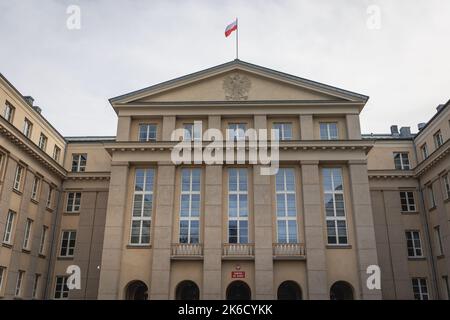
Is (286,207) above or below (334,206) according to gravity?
below

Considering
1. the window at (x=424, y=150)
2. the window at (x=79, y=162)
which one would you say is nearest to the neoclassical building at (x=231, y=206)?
the window at (x=424, y=150)

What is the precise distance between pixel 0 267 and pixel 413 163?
34.6 m

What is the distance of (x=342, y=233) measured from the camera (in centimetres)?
2909

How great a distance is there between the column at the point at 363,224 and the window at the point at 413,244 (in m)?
8.25

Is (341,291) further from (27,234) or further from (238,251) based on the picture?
(27,234)

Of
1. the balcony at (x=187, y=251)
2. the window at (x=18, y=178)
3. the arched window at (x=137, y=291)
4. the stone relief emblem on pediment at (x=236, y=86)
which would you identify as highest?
the stone relief emblem on pediment at (x=236, y=86)

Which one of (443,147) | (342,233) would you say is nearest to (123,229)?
(342,233)

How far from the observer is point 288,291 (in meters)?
29.3

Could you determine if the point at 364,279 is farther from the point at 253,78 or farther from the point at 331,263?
the point at 253,78

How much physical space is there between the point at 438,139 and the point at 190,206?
2096cm

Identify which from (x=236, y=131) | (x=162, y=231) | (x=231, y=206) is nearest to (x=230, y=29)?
(x=236, y=131)

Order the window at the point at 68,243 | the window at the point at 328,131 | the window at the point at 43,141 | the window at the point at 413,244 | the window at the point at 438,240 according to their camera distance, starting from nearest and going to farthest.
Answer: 1. the window at the point at 328,131
2. the window at the point at 438,240
3. the window at the point at 43,141
4. the window at the point at 413,244
5. the window at the point at 68,243

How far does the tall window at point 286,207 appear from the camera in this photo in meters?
29.0

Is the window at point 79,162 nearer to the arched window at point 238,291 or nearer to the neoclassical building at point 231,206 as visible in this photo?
the neoclassical building at point 231,206
